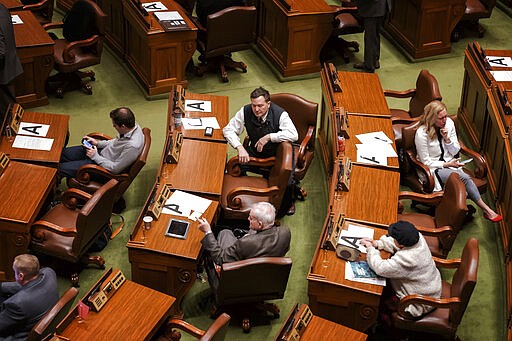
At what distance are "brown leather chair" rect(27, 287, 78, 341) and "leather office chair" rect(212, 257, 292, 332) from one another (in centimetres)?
111

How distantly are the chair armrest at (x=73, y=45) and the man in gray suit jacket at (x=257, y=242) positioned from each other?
11.8 ft

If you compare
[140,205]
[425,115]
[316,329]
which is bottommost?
[140,205]

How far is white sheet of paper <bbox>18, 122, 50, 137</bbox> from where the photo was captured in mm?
7781

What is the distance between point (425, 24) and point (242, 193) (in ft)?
13.3

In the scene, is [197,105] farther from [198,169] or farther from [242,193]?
[242,193]

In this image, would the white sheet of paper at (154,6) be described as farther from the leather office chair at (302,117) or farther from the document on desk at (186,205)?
the document on desk at (186,205)

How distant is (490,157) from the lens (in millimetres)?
8367

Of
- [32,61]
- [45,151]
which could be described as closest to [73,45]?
[32,61]

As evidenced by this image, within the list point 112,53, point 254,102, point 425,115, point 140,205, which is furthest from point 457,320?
point 112,53

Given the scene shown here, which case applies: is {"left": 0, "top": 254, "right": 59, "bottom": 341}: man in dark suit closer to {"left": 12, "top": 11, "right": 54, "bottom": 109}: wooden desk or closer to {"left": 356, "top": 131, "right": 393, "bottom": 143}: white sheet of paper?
{"left": 356, "top": 131, "right": 393, "bottom": 143}: white sheet of paper

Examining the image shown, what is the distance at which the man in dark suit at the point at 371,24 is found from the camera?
9672 millimetres

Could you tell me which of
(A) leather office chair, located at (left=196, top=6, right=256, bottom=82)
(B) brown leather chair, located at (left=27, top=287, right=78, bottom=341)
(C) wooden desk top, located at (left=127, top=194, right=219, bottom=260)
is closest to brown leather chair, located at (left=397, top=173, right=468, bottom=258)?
(C) wooden desk top, located at (left=127, top=194, right=219, bottom=260)

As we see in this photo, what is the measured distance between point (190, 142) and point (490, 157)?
285cm

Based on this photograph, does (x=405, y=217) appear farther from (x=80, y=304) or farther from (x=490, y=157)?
(x=80, y=304)
